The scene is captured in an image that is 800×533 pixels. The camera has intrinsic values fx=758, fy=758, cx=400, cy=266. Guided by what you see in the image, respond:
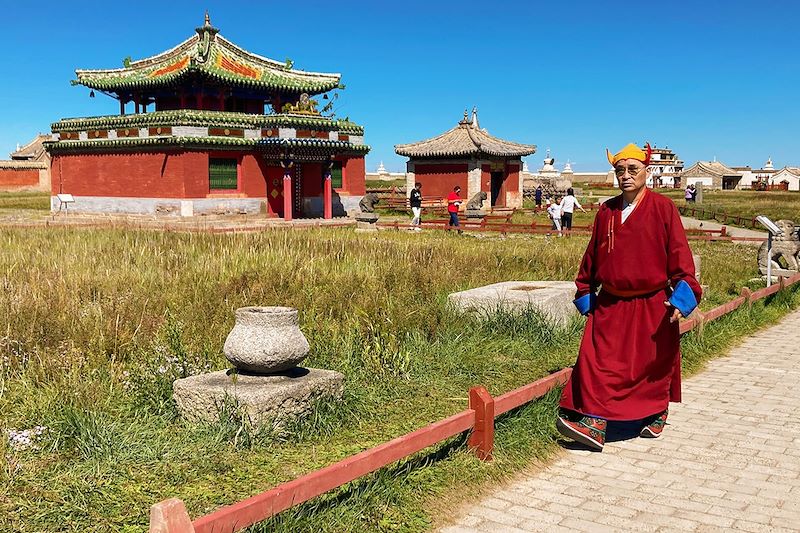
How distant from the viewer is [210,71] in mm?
25656

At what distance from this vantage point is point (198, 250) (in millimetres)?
12984

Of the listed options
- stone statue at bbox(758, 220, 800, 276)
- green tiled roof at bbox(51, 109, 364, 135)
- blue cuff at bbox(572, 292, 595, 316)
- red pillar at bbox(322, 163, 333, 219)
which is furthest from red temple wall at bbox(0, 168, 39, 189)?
blue cuff at bbox(572, 292, 595, 316)

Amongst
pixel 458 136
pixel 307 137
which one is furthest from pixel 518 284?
pixel 458 136

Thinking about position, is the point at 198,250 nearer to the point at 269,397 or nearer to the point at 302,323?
the point at 302,323

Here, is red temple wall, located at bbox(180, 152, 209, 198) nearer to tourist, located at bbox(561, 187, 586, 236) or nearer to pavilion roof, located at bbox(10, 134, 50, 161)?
tourist, located at bbox(561, 187, 586, 236)

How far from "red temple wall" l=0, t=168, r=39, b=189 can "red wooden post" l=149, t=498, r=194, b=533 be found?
2105 inches

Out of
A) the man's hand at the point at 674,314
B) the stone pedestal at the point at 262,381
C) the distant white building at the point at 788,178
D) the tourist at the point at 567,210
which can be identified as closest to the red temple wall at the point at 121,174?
the tourist at the point at 567,210

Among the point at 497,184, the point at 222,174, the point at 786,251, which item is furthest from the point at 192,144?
the point at 497,184

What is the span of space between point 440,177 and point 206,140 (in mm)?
15179

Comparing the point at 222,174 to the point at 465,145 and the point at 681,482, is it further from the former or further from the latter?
the point at 681,482

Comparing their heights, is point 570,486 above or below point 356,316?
below

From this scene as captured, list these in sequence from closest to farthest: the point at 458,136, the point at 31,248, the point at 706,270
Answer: the point at 31,248 < the point at 706,270 < the point at 458,136

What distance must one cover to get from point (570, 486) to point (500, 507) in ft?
1.85

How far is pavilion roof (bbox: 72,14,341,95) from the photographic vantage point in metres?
26.1
